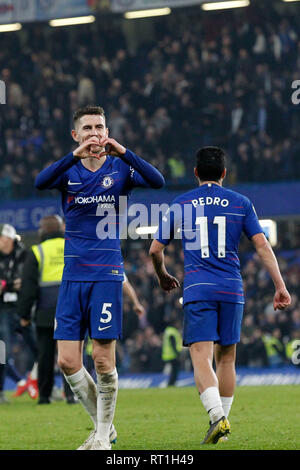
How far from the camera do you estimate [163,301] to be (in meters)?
22.7

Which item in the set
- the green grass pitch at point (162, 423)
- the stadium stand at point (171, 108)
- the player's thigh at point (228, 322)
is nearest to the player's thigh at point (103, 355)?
the green grass pitch at point (162, 423)

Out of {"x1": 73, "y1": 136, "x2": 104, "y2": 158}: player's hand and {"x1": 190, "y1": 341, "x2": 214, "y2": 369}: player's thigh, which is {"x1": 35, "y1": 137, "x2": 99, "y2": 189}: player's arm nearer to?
{"x1": 73, "y1": 136, "x2": 104, "y2": 158}: player's hand

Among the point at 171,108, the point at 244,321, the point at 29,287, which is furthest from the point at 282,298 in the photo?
the point at 171,108

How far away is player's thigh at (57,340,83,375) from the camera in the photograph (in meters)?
6.36

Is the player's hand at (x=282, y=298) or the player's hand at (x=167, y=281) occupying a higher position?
the player's hand at (x=167, y=281)

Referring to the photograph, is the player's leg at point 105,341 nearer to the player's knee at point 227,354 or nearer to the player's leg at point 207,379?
the player's leg at point 207,379

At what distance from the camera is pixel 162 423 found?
8.66 m

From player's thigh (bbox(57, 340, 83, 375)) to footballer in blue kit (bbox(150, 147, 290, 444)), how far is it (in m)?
0.78

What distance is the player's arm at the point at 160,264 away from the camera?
671 centimetres

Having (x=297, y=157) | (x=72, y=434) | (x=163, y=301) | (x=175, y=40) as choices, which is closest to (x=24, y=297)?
(x=72, y=434)

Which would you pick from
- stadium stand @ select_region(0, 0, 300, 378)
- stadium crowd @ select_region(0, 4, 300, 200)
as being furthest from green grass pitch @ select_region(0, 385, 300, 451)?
stadium crowd @ select_region(0, 4, 300, 200)

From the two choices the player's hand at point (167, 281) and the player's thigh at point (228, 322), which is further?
the player's hand at point (167, 281)

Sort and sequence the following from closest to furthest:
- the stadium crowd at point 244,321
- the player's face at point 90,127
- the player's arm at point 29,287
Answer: the player's face at point 90,127 → the player's arm at point 29,287 → the stadium crowd at point 244,321
